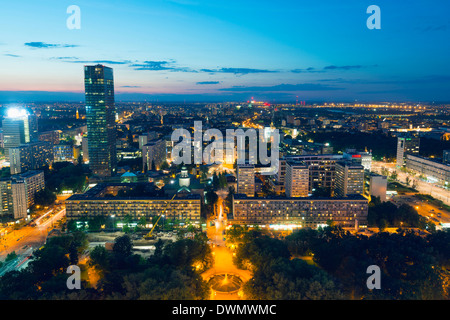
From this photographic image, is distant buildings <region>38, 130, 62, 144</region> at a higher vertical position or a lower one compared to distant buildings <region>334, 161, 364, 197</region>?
higher

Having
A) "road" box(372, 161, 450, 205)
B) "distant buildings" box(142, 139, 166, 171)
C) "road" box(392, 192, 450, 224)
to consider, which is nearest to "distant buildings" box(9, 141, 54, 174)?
"distant buildings" box(142, 139, 166, 171)

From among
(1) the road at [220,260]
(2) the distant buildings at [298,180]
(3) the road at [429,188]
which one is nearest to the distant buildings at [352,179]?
(2) the distant buildings at [298,180]

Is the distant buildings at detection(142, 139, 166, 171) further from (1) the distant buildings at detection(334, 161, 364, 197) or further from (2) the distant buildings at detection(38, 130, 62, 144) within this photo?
(1) the distant buildings at detection(334, 161, 364, 197)

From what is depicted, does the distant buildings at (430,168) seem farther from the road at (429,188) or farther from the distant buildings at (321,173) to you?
the distant buildings at (321,173)

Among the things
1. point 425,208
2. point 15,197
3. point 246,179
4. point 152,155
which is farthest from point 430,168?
point 15,197
